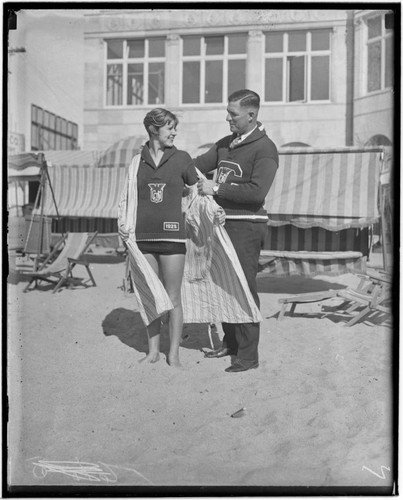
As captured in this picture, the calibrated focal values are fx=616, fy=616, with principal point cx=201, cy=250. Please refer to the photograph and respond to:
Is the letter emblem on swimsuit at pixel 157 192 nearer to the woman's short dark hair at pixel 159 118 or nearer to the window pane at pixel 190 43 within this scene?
the woman's short dark hair at pixel 159 118

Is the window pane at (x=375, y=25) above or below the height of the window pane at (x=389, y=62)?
above

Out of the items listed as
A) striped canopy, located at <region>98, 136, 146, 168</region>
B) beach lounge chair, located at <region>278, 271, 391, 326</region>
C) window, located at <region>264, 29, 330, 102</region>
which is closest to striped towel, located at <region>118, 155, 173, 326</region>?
window, located at <region>264, 29, 330, 102</region>

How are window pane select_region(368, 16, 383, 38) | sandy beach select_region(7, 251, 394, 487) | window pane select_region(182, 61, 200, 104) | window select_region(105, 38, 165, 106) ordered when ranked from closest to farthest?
sandy beach select_region(7, 251, 394, 487) → window pane select_region(368, 16, 383, 38) → window select_region(105, 38, 165, 106) → window pane select_region(182, 61, 200, 104)

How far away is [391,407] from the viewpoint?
126 inches

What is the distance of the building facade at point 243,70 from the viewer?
3.65 m

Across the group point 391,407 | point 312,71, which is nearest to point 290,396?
point 391,407

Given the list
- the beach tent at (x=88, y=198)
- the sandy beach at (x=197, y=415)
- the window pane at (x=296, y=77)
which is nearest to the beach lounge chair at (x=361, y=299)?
the sandy beach at (x=197, y=415)

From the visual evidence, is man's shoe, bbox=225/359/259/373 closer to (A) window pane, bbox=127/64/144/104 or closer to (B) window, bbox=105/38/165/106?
(B) window, bbox=105/38/165/106

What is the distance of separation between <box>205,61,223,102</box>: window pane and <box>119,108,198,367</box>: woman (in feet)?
16.3

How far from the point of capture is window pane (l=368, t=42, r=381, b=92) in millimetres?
3539

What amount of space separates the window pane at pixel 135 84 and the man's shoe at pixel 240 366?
575 cm

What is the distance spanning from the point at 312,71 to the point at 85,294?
4.14m

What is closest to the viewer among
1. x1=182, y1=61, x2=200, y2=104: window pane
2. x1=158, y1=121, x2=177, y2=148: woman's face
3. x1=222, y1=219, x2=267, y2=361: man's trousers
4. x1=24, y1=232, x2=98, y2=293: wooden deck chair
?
x1=158, y1=121, x2=177, y2=148: woman's face

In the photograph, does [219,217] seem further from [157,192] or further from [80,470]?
[80,470]
